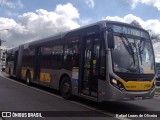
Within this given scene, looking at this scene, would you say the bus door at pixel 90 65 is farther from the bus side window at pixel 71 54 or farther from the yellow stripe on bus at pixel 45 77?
the yellow stripe on bus at pixel 45 77

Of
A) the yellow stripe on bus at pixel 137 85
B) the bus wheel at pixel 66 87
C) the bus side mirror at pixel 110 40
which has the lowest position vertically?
the bus wheel at pixel 66 87

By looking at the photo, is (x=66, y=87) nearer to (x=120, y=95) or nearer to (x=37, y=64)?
(x=120, y=95)

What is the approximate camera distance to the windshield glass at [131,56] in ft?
36.3

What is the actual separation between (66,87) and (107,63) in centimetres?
363

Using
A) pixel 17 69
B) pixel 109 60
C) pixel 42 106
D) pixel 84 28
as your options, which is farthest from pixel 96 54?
pixel 17 69

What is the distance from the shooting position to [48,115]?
31.8 feet

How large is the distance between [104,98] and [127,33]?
8.66 ft

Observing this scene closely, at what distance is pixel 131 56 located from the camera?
1129 centimetres

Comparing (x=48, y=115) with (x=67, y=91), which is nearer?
(x=48, y=115)

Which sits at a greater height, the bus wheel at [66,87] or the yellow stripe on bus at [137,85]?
the yellow stripe on bus at [137,85]

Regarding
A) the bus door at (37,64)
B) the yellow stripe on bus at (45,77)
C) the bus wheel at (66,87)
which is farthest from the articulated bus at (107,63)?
the bus door at (37,64)

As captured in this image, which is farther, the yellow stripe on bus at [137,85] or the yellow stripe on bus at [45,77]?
the yellow stripe on bus at [45,77]

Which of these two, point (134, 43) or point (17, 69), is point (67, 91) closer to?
point (134, 43)

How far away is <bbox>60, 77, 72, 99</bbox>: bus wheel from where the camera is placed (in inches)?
539
